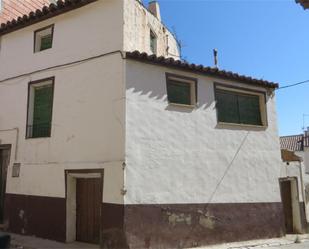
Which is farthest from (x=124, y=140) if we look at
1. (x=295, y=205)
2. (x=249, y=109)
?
(x=295, y=205)

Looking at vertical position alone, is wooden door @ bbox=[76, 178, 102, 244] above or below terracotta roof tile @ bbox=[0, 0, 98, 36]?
below

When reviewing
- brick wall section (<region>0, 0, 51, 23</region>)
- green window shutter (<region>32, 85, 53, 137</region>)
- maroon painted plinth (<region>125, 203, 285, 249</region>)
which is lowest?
maroon painted plinth (<region>125, 203, 285, 249</region>)

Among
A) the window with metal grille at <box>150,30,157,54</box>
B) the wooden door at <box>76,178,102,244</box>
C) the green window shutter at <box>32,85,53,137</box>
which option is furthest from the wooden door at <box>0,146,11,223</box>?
the window with metal grille at <box>150,30,157,54</box>

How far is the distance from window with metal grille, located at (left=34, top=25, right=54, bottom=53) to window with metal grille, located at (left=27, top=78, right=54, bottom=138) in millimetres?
1171

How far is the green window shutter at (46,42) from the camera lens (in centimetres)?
1116

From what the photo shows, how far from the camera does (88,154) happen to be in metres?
9.46

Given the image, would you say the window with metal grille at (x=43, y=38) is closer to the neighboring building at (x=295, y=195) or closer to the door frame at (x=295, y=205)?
the neighboring building at (x=295, y=195)

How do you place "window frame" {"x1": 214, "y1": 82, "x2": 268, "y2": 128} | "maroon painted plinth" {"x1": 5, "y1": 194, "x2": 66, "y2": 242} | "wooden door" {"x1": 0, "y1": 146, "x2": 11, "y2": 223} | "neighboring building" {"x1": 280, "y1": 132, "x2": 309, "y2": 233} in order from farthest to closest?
"neighboring building" {"x1": 280, "y1": 132, "x2": 309, "y2": 233}, "wooden door" {"x1": 0, "y1": 146, "x2": 11, "y2": 223}, "window frame" {"x1": 214, "y1": 82, "x2": 268, "y2": 128}, "maroon painted plinth" {"x1": 5, "y1": 194, "x2": 66, "y2": 242}

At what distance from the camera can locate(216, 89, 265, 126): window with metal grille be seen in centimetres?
1104

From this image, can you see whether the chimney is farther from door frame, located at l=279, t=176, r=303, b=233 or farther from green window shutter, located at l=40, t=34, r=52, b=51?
door frame, located at l=279, t=176, r=303, b=233

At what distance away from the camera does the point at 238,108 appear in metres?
11.5

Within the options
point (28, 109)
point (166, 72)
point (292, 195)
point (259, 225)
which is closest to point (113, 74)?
point (166, 72)

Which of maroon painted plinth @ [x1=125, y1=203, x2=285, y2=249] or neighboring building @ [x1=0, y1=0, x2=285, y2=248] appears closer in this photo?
maroon painted plinth @ [x1=125, y1=203, x2=285, y2=249]

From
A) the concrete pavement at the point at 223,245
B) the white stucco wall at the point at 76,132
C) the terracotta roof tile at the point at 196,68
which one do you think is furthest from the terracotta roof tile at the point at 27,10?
the concrete pavement at the point at 223,245
